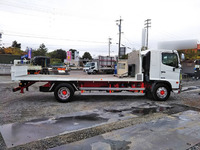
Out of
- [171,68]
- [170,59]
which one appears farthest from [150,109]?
[170,59]

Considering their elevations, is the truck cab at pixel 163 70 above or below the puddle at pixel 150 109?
above

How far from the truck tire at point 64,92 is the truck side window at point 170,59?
4.74 m

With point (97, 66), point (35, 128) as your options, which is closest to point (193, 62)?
point (97, 66)

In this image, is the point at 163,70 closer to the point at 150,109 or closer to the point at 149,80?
the point at 149,80

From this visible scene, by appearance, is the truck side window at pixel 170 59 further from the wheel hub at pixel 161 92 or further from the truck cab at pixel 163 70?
the wheel hub at pixel 161 92

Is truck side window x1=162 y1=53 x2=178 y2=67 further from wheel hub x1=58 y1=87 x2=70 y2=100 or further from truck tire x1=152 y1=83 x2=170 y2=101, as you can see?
wheel hub x1=58 y1=87 x2=70 y2=100

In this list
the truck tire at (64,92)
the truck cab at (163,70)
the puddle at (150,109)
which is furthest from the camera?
the truck cab at (163,70)

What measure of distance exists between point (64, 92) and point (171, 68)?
17.5ft

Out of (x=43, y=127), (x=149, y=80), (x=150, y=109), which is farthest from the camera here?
(x=149, y=80)

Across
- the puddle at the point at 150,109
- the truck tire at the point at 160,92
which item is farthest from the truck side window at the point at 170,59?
the puddle at the point at 150,109

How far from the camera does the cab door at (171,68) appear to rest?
8.10 metres

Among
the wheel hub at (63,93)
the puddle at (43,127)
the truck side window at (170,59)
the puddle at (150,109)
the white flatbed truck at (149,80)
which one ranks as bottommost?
the puddle at (43,127)

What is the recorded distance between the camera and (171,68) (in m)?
8.12

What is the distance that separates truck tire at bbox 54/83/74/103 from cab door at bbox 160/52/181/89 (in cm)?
449
